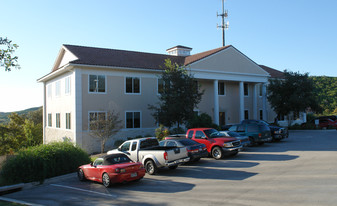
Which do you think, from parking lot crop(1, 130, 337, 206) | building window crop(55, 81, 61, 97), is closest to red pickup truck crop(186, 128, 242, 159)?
parking lot crop(1, 130, 337, 206)

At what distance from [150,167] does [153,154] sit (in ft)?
2.16

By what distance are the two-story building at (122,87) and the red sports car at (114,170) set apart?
11.0 m

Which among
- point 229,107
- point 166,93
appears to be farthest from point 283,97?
point 166,93

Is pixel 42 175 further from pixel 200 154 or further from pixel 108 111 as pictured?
pixel 108 111

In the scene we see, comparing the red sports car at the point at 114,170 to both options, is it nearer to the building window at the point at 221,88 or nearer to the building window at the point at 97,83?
the building window at the point at 97,83

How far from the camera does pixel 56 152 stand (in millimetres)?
14305

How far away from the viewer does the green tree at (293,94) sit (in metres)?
32.0

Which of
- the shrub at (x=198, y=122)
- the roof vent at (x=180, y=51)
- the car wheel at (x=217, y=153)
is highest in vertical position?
the roof vent at (x=180, y=51)

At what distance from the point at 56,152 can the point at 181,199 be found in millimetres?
8187

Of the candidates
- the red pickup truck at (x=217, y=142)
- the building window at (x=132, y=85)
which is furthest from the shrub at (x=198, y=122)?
the red pickup truck at (x=217, y=142)

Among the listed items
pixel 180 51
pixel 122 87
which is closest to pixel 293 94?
pixel 180 51

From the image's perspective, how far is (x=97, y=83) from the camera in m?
24.4

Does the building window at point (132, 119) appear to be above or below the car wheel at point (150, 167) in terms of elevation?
above

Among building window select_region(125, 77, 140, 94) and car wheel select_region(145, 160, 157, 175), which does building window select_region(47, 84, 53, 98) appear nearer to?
building window select_region(125, 77, 140, 94)
